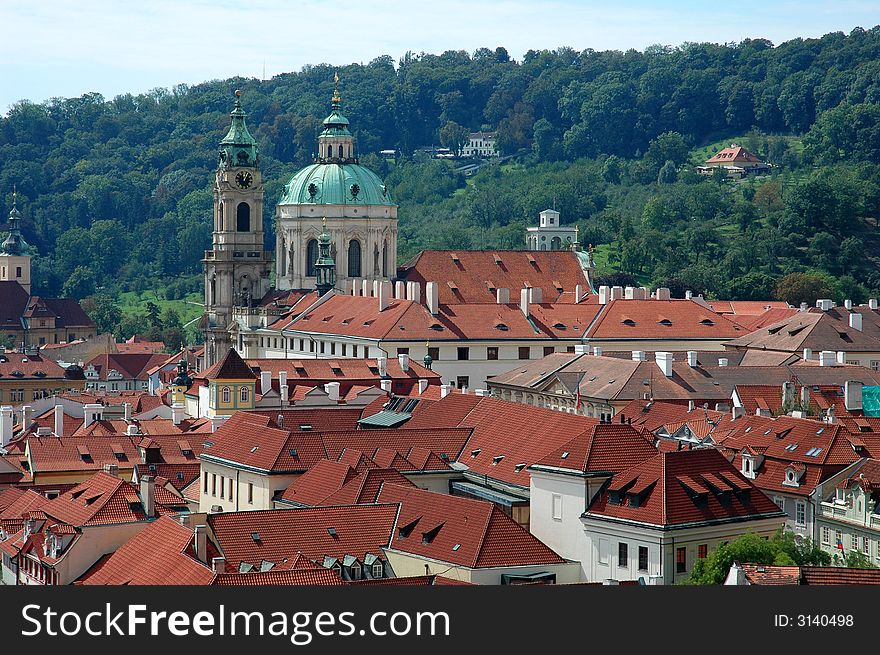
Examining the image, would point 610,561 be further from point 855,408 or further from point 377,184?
point 377,184

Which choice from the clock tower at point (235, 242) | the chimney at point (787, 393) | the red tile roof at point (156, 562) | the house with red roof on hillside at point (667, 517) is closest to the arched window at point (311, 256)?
the clock tower at point (235, 242)

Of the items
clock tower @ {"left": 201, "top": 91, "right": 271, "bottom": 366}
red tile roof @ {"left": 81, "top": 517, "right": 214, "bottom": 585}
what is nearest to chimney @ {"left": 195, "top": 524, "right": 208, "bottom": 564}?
red tile roof @ {"left": 81, "top": 517, "right": 214, "bottom": 585}

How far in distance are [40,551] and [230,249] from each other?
79071 mm

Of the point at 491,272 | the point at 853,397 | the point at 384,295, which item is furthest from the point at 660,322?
the point at 853,397

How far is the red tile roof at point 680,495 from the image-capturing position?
2202 inches

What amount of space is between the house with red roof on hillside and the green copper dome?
7816 centimetres

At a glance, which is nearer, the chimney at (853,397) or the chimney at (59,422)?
the chimney at (853,397)

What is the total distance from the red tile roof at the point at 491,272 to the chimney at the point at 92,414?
Answer: 39.8 meters

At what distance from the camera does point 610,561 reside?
185ft

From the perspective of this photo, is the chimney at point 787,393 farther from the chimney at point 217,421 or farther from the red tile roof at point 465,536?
the red tile roof at point 465,536

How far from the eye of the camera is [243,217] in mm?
138000

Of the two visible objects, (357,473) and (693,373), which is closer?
(357,473)

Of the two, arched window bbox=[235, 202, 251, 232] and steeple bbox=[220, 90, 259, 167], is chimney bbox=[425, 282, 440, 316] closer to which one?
arched window bbox=[235, 202, 251, 232]

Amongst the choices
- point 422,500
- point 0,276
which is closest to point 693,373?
point 422,500
